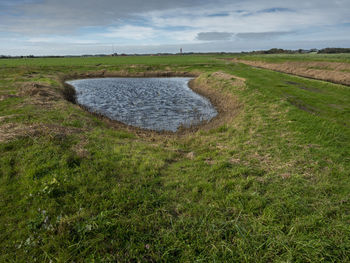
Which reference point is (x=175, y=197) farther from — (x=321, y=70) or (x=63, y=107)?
(x=321, y=70)

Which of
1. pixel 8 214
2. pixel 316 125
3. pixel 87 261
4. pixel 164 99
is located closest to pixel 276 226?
pixel 87 261

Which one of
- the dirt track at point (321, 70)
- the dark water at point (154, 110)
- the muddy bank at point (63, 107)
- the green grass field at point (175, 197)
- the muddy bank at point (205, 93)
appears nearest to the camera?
the green grass field at point (175, 197)

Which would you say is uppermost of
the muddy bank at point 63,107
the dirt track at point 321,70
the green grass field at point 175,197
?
the dirt track at point 321,70

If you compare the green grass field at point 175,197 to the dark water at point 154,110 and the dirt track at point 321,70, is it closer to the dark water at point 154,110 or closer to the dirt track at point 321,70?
the dark water at point 154,110

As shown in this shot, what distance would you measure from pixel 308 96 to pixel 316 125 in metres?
9.72

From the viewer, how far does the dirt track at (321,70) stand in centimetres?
3309

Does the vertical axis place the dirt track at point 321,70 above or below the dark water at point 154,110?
above

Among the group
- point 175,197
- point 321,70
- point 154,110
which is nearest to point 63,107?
point 154,110

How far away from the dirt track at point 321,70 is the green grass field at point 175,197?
3190cm

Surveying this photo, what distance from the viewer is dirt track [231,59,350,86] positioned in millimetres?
33094

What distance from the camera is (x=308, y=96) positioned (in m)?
18.8

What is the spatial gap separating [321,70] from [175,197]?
48.7 m

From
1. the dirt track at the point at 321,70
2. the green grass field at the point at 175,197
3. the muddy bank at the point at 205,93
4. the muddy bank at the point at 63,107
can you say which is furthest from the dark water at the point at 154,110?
the dirt track at the point at 321,70

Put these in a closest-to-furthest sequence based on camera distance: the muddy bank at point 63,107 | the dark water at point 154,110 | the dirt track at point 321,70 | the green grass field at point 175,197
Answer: the green grass field at point 175,197
the muddy bank at point 63,107
the dark water at point 154,110
the dirt track at point 321,70
